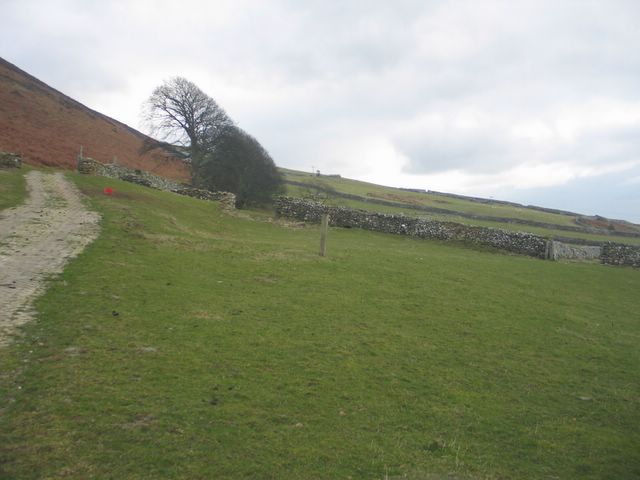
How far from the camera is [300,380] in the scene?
21.6 feet

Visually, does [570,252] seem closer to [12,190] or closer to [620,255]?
[620,255]

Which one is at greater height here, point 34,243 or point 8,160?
point 8,160

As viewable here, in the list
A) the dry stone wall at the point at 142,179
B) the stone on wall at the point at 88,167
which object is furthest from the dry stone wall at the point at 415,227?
the stone on wall at the point at 88,167

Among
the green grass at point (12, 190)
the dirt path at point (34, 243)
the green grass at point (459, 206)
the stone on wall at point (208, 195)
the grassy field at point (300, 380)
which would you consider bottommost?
the grassy field at point (300, 380)

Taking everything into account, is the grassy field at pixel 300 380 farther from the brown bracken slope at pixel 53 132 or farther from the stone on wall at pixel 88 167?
the brown bracken slope at pixel 53 132

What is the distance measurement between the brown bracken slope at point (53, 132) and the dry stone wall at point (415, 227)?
22.7m

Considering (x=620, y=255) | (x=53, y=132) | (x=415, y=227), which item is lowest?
(x=415, y=227)

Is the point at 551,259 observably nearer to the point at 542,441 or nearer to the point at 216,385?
the point at 542,441

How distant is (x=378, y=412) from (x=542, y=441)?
2153mm

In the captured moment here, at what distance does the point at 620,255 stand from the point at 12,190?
34032 millimetres

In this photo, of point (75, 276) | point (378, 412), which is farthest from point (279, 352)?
point (75, 276)

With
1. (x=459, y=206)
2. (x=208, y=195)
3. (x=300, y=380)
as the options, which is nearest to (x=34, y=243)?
(x=300, y=380)

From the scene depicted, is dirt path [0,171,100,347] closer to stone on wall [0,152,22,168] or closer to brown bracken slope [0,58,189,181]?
stone on wall [0,152,22,168]

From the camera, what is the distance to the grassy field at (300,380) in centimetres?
471
